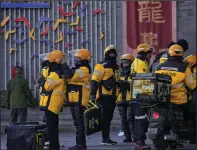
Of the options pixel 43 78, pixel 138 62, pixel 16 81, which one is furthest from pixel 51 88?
pixel 16 81

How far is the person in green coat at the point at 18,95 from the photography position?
14117 millimetres

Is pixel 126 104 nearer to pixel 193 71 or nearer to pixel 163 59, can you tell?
pixel 163 59

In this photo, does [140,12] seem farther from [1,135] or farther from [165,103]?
[165,103]

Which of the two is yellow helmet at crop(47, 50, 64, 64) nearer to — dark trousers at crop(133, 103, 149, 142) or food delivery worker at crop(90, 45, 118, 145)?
food delivery worker at crop(90, 45, 118, 145)

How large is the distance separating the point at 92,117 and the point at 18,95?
129 inches

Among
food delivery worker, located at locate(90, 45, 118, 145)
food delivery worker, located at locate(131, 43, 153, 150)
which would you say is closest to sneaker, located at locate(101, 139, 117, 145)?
food delivery worker, located at locate(90, 45, 118, 145)

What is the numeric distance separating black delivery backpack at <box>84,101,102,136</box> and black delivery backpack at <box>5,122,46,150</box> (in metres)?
1.25

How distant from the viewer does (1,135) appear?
46.5ft

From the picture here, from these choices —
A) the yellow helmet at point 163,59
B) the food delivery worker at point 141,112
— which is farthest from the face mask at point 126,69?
the yellow helmet at point 163,59

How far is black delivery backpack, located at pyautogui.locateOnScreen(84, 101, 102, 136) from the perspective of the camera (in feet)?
36.3

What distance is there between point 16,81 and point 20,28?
118 inches

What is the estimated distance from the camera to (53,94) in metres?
10.5

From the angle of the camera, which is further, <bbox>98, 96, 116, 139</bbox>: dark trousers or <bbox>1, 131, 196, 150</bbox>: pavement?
<bbox>98, 96, 116, 139</bbox>: dark trousers

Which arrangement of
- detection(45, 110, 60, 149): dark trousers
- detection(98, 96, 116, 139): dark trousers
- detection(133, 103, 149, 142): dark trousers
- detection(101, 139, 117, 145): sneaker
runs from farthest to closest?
1. detection(101, 139, 117, 145): sneaker
2. detection(98, 96, 116, 139): dark trousers
3. detection(45, 110, 60, 149): dark trousers
4. detection(133, 103, 149, 142): dark trousers
